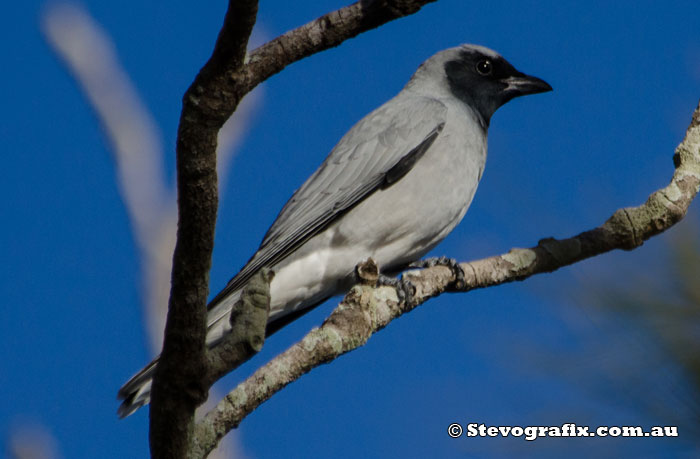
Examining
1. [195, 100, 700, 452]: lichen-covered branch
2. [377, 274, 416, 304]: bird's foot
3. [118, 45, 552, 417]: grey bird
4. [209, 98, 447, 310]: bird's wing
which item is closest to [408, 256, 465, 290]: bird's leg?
[195, 100, 700, 452]: lichen-covered branch

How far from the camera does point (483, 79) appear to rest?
5.66m

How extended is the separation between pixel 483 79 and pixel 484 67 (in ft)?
0.37

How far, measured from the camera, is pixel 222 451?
576 cm

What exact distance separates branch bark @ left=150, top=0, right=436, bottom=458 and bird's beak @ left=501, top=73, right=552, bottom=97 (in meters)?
3.38

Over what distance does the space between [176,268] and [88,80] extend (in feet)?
20.3

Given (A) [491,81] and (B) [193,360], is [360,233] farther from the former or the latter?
(B) [193,360]

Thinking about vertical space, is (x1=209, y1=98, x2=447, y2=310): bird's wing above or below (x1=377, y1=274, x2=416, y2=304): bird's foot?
above

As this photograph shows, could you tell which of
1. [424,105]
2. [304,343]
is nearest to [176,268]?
[304,343]

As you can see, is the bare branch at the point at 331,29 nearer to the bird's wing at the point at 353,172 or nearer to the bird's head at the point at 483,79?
the bird's wing at the point at 353,172

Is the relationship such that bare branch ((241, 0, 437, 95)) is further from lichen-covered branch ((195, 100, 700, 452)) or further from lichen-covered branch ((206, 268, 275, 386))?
lichen-covered branch ((195, 100, 700, 452))

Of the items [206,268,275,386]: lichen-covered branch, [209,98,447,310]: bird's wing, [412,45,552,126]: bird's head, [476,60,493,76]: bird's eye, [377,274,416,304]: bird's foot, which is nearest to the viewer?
[206,268,275,386]: lichen-covered branch

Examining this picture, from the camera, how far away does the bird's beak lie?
5609mm

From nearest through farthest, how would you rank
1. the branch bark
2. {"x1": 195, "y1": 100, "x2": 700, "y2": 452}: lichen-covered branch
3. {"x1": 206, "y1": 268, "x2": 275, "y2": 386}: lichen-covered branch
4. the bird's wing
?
the branch bark → {"x1": 206, "y1": 268, "x2": 275, "y2": 386}: lichen-covered branch → {"x1": 195, "y1": 100, "x2": 700, "y2": 452}: lichen-covered branch → the bird's wing

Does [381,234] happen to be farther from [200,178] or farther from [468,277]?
[200,178]
